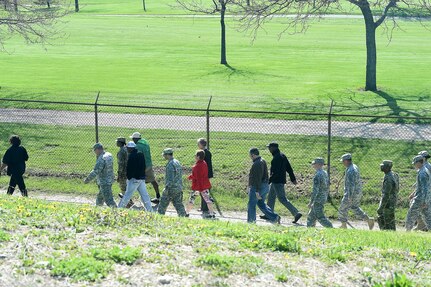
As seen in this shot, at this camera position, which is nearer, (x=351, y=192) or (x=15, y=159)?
(x=351, y=192)

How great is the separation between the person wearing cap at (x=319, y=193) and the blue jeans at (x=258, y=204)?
38.9 inches

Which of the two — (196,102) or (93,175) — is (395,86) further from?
(93,175)

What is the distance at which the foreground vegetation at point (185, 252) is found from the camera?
30.0ft

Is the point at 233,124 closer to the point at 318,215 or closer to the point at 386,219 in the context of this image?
the point at 318,215

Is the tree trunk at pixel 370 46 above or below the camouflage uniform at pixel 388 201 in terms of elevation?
above

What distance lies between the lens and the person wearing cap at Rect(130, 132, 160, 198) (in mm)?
16234

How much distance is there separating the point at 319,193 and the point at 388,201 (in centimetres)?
125

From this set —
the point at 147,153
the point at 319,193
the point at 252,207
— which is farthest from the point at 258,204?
the point at 147,153

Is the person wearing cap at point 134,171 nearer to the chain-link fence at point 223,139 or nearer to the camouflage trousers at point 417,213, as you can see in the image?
the chain-link fence at point 223,139

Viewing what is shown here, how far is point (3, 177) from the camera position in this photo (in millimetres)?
18688

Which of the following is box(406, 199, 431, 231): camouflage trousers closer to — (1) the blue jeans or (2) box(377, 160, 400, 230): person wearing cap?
(2) box(377, 160, 400, 230): person wearing cap

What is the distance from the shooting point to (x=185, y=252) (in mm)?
10070

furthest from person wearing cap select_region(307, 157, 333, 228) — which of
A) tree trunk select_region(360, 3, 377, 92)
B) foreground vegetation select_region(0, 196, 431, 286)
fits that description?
tree trunk select_region(360, 3, 377, 92)

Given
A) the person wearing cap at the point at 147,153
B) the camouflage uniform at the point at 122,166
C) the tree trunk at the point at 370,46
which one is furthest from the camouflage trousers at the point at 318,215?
the tree trunk at the point at 370,46
